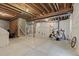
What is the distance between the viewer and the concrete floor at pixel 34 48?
8.34 feet

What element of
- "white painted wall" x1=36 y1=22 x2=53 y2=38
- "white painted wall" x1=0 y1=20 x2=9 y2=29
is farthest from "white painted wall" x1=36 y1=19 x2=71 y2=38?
"white painted wall" x1=0 y1=20 x2=9 y2=29

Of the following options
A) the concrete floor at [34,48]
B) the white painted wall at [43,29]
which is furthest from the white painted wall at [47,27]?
the concrete floor at [34,48]

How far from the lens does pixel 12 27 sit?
2576 mm

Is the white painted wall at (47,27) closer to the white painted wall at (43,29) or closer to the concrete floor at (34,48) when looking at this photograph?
the white painted wall at (43,29)

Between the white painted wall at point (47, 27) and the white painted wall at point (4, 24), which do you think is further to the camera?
the white painted wall at point (47, 27)

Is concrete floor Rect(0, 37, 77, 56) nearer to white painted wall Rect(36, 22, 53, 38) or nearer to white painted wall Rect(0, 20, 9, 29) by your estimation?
white painted wall Rect(36, 22, 53, 38)

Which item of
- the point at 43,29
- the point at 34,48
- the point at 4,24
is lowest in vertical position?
the point at 34,48

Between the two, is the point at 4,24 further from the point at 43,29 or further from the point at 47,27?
the point at 47,27

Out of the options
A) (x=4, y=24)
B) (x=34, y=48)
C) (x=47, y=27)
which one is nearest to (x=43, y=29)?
(x=47, y=27)

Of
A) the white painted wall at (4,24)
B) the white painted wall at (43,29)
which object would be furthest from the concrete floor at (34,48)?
the white painted wall at (4,24)

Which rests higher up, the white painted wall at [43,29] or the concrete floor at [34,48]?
the white painted wall at [43,29]

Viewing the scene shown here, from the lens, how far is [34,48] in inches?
109

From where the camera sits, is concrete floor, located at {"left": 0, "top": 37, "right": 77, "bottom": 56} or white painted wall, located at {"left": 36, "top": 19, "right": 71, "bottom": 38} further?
white painted wall, located at {"left": 36, "top": 19, "right": 71, "bottom": 38}

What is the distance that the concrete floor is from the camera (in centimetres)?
254
